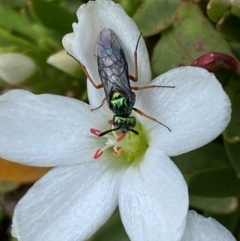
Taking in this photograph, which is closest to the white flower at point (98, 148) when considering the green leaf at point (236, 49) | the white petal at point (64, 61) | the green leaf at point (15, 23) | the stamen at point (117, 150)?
the stamen at point (117, 150)

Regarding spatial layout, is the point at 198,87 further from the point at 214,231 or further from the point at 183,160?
the point at 183,160

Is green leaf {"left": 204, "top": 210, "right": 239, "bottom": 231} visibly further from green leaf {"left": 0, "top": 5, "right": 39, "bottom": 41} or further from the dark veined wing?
green leaf {"left": 0, "top": 5, "right": 39, "bottom": 41}

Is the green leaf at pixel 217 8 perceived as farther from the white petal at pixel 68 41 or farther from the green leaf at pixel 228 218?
the green leaf at pixel 228 218

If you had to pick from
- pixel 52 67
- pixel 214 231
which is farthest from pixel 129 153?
pixel 52 67

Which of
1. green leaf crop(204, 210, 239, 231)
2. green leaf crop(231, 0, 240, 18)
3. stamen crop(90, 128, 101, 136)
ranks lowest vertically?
green leaf crop(204, 210, 239, 231)

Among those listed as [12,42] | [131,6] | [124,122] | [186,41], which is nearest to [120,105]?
[124,122]

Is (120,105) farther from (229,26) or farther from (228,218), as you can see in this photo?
(228,218)

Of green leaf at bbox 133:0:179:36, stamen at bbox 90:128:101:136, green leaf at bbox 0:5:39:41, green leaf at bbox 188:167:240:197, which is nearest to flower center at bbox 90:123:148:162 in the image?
stamen at bbox 90:128:101:136
